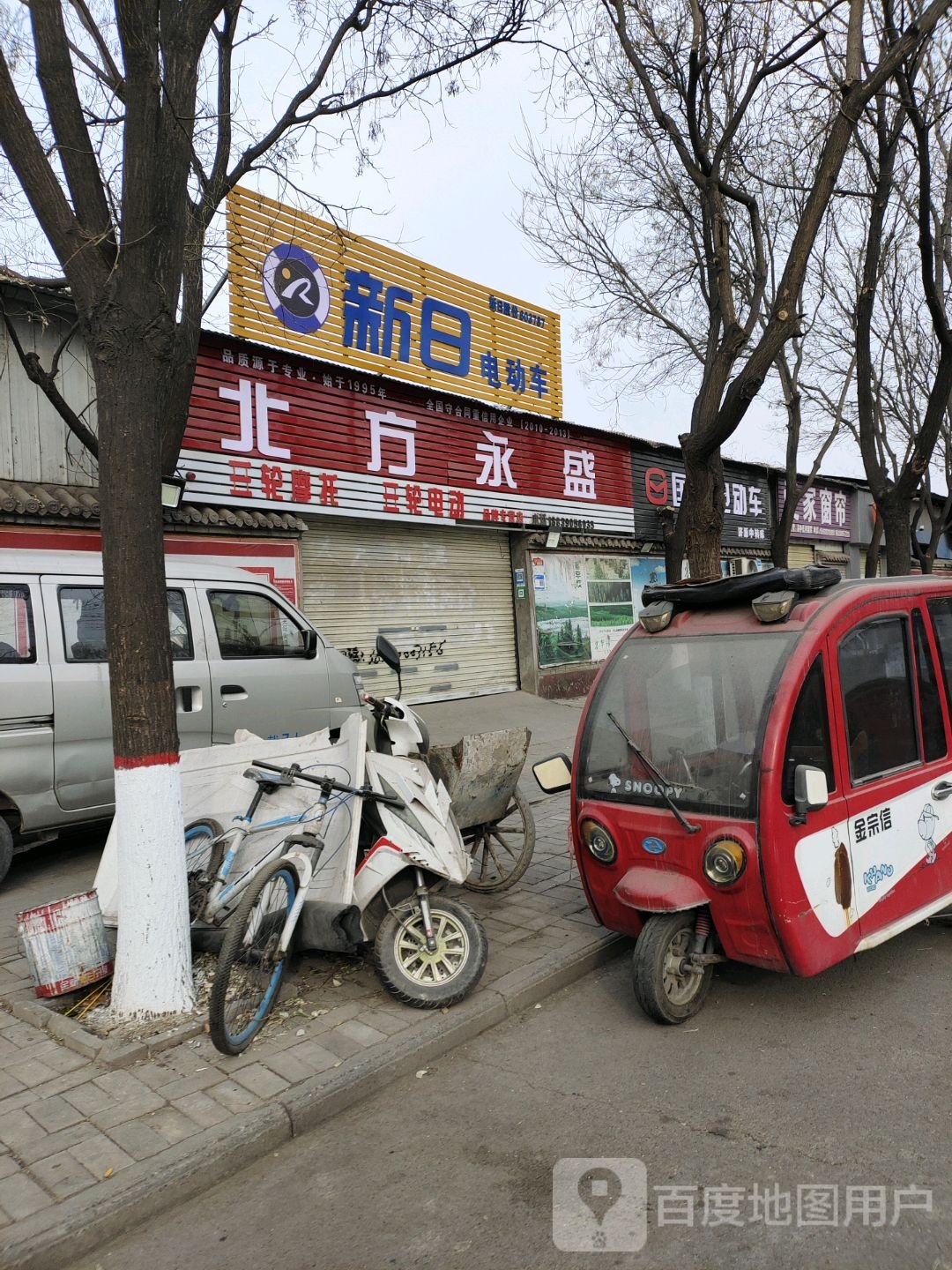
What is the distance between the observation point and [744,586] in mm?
4242

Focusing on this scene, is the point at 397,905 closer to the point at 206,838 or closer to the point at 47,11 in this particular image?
the point at 206,838

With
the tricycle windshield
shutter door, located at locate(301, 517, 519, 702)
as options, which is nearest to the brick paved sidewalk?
the tricycle windshield

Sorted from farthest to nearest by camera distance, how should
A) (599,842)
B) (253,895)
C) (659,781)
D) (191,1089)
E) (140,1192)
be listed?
(599,842) < (659,781) < (253,895) < (191,1089) < (140,1192)

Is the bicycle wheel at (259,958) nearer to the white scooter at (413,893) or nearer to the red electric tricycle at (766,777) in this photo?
the white scooter at (413,893)

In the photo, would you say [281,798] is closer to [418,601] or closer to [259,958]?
[259,958]

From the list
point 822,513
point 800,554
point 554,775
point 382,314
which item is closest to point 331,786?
point 554,775

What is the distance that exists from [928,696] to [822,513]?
66.6 ft

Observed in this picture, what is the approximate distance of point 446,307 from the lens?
1370 cm

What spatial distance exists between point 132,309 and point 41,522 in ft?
18.0

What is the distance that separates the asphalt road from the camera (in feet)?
8.54

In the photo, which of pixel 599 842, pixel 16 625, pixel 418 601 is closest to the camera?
pixel 599 842

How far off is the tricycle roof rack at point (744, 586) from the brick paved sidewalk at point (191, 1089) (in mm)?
1901

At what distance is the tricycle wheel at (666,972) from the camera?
12.5 ft

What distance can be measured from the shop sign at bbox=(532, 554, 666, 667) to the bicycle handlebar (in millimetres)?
10554
